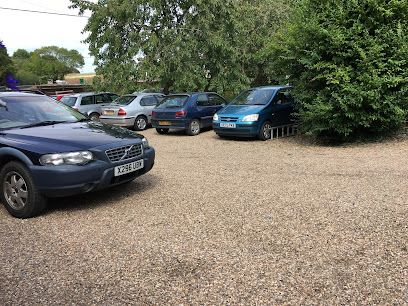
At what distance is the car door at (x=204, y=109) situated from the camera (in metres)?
13.1

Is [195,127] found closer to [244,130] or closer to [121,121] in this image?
[244,130]

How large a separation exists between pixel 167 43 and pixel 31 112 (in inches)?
517

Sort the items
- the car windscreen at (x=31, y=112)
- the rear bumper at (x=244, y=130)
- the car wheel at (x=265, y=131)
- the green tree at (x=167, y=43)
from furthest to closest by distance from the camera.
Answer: the green tree at (x=167, y=43), the car wheel at (x=265, y=131), the rear bumper at (x=244, y=130), the car windscreen at (x=31, y=112)

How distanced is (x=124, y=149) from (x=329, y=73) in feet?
19.9

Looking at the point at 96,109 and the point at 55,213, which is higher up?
the point at 96,109

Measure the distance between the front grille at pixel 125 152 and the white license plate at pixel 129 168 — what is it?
0.10 meters

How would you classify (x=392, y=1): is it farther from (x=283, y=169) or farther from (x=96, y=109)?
(x=96, y=109)

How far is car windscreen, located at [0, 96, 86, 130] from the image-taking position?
543 cm

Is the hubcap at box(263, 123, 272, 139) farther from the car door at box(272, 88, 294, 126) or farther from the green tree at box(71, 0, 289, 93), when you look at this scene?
the green tree at box(71, 0, 289, 93)

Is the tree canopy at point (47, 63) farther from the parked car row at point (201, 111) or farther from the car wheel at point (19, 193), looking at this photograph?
the car wheel at point (19, 193)

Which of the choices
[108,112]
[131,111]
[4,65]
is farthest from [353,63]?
[4,65]

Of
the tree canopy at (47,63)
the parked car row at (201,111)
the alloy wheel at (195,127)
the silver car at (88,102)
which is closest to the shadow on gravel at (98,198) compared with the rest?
the parked car row at (201,111)

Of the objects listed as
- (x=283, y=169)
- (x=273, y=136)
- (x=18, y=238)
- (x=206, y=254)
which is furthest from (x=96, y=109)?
(x=206, y=254)

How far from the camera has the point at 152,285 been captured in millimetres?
3195
